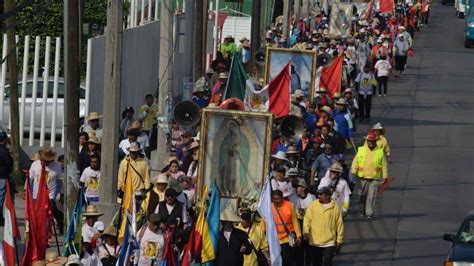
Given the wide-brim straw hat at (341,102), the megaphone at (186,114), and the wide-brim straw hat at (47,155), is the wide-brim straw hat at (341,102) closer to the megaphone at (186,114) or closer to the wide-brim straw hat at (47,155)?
the megaphone at (186,114)

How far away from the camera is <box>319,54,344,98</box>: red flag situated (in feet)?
102

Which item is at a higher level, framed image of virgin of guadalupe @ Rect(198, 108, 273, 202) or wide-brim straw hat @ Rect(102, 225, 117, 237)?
framed image of virgin of guadalupe @ Rect(198, 108, 273, 202)

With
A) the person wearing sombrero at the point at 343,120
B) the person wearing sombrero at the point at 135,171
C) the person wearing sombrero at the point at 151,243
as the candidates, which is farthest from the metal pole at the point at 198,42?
the person wearing sombrero at the point at 151,243

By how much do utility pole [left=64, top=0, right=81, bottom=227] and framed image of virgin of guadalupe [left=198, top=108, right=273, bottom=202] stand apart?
6.80ft

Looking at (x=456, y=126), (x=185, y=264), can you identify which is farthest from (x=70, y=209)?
(x=456, y=126)

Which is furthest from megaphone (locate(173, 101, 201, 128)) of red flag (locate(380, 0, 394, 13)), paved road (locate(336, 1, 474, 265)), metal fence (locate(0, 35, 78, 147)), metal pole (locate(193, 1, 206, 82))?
red flag (locate(380, 0, 394, 13))

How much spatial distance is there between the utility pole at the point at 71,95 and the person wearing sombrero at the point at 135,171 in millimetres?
665

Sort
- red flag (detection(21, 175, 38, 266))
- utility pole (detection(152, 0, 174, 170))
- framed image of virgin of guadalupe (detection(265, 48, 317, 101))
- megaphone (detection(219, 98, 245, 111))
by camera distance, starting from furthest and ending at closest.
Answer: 1. framed image of virgin of guadalupe (detection(265, 48, 317, 101))
2. utility pole (detection(152, 0, 174, 170))
3. megaphone (detection(219, 98, 245, 111))
4. red flag (detection(21, 175, 38, 266))

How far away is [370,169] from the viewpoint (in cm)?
2303

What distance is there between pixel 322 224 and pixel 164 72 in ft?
21.0

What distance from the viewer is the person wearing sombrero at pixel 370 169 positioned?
23.0 meters

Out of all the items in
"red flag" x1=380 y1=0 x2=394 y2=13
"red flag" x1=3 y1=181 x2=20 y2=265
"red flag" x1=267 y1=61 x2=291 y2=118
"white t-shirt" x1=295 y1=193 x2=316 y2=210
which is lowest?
"white t-shirt" x1=295 y1=193 x2=316 y2=210

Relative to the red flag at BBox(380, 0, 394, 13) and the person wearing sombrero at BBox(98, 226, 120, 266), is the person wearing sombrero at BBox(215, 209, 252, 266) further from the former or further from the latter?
the red flag at BBox(380, 0, 394, 13)

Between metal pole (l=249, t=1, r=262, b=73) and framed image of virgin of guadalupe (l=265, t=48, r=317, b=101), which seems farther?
metal pole (l=249, t=1, r=262, b=73)
